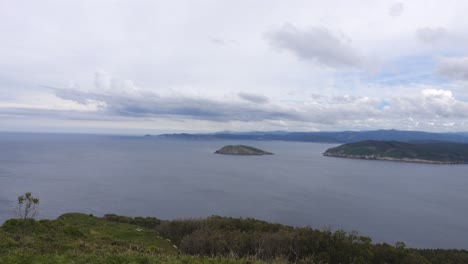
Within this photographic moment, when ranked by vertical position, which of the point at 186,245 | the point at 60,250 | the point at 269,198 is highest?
the point at 60,250

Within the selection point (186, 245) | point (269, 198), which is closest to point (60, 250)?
point (186, 245)

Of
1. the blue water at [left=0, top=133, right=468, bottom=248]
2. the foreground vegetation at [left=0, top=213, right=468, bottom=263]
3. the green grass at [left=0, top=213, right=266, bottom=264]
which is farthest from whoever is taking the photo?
the blue water at [left=0, top=133, right=468, bottom=248]

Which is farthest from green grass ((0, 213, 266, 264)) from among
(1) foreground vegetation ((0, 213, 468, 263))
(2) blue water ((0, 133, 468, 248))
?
(2) blue water ((0, 133, 468, 248))

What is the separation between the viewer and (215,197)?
7894 centimetres

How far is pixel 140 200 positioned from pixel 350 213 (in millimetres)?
52500

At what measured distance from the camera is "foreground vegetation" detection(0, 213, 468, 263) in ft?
34.4

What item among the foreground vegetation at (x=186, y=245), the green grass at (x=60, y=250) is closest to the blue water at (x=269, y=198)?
the foreground vegetation at (x=186, y=245)

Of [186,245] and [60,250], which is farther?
[186,245]

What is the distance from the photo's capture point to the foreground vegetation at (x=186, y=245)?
1049 centimetres

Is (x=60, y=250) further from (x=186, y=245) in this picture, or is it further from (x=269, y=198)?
(x=269, y=198)

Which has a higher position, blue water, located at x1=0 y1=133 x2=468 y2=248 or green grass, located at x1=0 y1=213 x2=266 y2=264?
green grass, located at x1=0 y1=213 x2=266 y2=264

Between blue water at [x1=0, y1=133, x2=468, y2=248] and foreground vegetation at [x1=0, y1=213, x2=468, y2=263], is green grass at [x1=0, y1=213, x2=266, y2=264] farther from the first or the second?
blue water at [x1=0, y1=133, x2=468, y2=248]

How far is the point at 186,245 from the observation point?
2588 cm

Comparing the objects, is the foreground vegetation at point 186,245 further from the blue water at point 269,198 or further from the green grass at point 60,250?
the blue water at point 269,198
